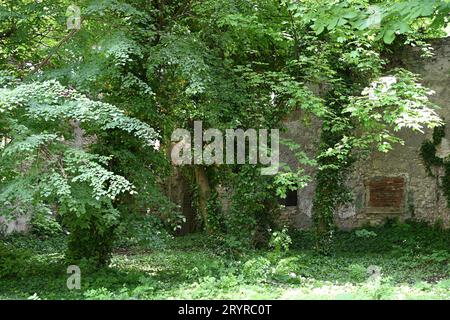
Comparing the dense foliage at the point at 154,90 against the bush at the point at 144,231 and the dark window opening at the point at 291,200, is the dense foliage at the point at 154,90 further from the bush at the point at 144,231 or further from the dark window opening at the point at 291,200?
the dark window opening at the point at 291,200

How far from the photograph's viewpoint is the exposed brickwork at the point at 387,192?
46.1 feet

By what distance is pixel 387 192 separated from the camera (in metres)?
14.2

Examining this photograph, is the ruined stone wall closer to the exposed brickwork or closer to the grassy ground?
the exposed brickwork

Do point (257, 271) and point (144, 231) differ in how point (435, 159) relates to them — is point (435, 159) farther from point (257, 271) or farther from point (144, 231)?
point (144, 231)

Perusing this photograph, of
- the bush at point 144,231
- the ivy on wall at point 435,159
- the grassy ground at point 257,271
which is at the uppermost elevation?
the ivy on wall at point 435,159

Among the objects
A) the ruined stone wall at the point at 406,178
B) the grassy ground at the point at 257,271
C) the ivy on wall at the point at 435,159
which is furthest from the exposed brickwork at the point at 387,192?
the ivy on wall at the point at 435,159

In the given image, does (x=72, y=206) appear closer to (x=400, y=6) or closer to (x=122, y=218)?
(x=122, y=218)

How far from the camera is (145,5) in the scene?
928cm

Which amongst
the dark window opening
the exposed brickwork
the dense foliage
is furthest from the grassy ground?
the dark window opening

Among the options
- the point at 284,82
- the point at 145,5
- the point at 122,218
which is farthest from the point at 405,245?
the point at 145,5

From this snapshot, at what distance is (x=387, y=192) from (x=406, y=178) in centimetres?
60

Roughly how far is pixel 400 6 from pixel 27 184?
4944mm

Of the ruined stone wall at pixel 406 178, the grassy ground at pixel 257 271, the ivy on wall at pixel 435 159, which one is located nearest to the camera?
the grassy ground at pixel 257 271

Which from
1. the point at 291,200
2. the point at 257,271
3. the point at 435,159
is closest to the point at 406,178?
the point at 435,159
